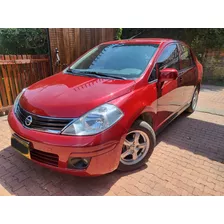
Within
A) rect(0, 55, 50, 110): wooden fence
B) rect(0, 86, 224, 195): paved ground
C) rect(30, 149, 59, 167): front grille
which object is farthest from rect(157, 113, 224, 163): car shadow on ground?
rect(0, 55, 50, 110): wooden fence

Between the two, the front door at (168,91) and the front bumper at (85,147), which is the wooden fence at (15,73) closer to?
the front bumper at (85,147)

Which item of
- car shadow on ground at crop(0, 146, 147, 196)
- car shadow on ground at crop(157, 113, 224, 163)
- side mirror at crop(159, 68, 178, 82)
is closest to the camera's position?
car shadow on ground at crop(0, 146, 147, 196)

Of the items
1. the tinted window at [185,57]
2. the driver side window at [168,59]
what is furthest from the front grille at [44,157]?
the tinted window at [185,57]

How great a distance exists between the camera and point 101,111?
1.92 metres

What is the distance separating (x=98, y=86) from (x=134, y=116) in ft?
1.89

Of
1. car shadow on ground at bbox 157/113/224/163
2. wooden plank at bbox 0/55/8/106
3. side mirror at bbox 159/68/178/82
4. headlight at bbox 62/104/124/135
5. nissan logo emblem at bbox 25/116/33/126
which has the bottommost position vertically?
car shadow on ground at bbox 157/113/224/163

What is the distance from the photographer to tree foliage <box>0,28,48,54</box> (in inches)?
276

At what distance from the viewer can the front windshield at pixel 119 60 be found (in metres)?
2.59

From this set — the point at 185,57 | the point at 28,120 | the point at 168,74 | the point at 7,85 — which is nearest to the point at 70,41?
the point at 7,85

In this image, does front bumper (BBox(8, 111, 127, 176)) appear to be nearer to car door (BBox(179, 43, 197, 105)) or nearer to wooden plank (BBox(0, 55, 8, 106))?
car door (BBox(179, 43, 197, 105))

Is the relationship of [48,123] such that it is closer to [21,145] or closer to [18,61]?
[21,145]

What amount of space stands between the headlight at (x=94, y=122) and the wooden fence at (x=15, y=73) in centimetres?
290

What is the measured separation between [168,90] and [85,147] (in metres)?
1.73

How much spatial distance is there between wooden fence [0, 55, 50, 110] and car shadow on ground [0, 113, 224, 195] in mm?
1661
